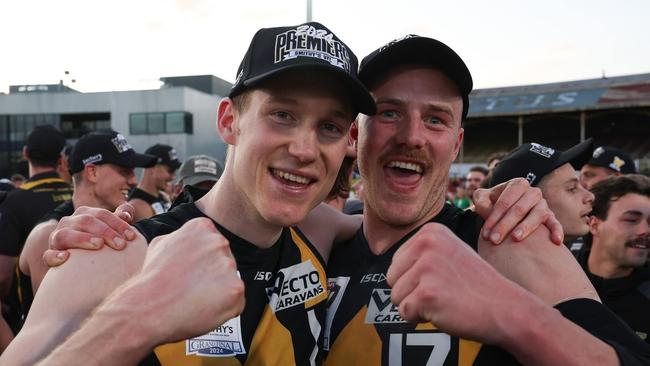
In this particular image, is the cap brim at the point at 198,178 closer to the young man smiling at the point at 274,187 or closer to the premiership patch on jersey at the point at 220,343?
the young man smiling at the point at 274,187

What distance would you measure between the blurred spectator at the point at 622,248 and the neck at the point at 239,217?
2671mm

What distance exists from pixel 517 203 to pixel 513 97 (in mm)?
34858

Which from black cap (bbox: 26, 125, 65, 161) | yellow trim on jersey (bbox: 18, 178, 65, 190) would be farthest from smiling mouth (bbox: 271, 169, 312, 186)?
black cap (bbox: 26, 125, 65, 161)

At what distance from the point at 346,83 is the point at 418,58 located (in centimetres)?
44

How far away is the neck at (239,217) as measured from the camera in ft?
6.45

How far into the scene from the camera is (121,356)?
123 centimetres

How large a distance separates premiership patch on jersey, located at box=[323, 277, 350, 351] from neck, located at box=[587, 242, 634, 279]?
260cm

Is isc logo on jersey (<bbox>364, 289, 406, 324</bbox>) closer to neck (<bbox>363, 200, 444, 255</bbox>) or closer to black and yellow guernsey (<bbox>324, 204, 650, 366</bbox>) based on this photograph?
black and yellow guernsey (<bbox>324, 204, 650, 366</bbox>)

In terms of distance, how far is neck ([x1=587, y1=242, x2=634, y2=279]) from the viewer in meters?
3.71

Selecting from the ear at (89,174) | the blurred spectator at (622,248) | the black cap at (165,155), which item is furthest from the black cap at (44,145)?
the blurred spectator at (622,248)

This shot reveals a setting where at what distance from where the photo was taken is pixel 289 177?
1.86 m

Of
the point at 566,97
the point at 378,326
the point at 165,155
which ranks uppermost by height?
the point at 566,97

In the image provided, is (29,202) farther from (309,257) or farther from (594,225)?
(594,225)

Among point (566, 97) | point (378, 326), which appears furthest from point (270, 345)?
point (566, 97)
